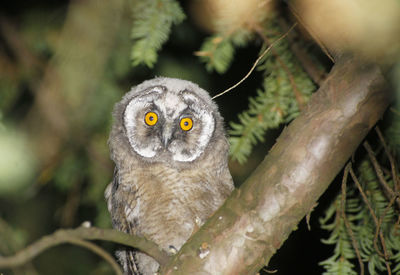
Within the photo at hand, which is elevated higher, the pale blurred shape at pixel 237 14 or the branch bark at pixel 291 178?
the pale blurred shape at pixel 237 14

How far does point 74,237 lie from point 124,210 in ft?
3.60

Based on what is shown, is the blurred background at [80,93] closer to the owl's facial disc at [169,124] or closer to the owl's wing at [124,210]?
the owl's facial disc at [169,124]

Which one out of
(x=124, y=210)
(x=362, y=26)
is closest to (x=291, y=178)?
(x=362, y=26)

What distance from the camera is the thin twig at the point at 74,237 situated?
1135 mm

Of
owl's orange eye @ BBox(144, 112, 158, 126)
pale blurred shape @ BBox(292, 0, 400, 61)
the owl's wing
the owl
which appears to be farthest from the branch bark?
owl's orange eye @ BBox(144, 112, 158, 126)

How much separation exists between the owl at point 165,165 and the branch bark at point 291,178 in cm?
67

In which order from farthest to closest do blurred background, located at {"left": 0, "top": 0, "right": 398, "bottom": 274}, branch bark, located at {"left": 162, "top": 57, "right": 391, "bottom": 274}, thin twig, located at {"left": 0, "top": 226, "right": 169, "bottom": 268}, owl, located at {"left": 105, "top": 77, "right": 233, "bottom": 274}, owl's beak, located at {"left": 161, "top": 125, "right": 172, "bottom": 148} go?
blurred background, located at {"left": 0, "top": 0, "right": 398, "bottom": 274} → owl's beak, located at {"left": 161, "top": 125, "right": 172, "bottom": 148} → owl, located at {"left": 105, "top": 77, "right": 233, "bottom": 274} → branch bark, located at {"left": 162, "top": 57, "right": 391, "bottom": 274} → thin twig, located at {"left": 0, "top": 226, "right": 169, "bottom": 268}

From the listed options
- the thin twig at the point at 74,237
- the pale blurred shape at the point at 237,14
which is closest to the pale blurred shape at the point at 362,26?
the pale blurred shape at the point at 237,14

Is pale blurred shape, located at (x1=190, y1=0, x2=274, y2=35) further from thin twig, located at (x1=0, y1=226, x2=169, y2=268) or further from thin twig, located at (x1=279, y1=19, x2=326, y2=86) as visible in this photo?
thin twig, located at (x1=0, y1=226, x2=169, y2=268)

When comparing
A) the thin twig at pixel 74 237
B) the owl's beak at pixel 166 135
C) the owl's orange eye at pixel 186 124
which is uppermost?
the owl's orange eye at pixel 186 124

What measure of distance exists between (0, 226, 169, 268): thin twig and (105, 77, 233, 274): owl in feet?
2.16

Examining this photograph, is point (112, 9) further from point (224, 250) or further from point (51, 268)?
point (51, 268)

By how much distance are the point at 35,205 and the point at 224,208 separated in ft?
9.80

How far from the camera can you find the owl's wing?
7.67 ft
